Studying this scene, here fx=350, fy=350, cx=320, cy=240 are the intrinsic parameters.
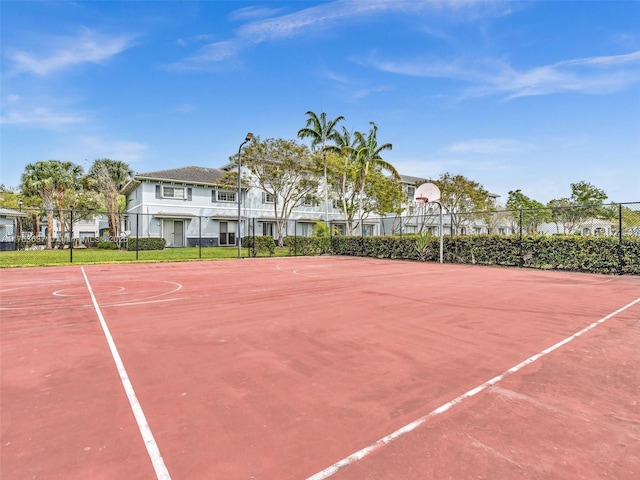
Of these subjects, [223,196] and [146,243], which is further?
[223,196]

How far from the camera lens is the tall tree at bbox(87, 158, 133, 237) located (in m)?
33.4

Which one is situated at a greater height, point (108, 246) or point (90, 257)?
point (108, 246)

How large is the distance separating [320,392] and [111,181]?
37.8 meters

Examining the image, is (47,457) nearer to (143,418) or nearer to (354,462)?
(143,418)

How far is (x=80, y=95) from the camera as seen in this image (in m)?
16.5

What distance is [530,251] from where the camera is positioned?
47.9ft

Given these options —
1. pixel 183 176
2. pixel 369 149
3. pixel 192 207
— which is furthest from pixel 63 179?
pixel 369 149

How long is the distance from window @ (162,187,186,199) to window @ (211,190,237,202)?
2.42 m

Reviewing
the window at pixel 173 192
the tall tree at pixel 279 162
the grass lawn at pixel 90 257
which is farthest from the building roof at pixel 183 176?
the grass lawn at pixel 90 257

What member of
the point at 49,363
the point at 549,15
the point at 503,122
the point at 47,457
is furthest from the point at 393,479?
the point at 503,122

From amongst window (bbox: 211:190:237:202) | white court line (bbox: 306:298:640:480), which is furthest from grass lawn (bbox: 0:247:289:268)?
white court line (bbox: 306:298:640:480)

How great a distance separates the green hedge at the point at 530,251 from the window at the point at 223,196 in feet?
50.0

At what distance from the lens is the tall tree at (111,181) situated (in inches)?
1316

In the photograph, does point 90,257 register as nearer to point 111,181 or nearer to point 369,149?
point 111,181
